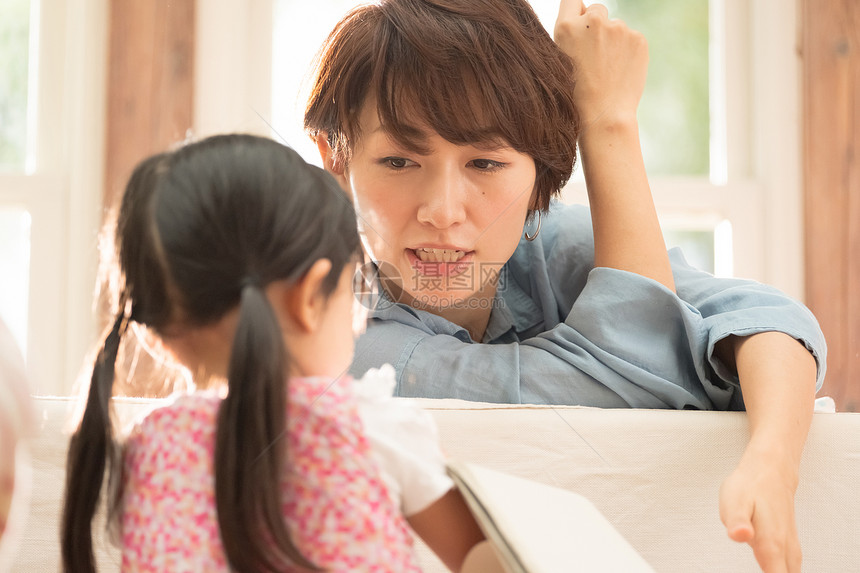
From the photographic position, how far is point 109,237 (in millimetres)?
297

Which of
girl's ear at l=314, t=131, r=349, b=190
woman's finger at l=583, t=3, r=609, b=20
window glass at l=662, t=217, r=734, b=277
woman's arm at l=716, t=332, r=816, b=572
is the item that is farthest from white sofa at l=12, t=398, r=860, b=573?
window glass at l=662, t=217, r=734, b=277

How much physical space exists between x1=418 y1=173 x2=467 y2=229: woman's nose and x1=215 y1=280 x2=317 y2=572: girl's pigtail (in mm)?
132

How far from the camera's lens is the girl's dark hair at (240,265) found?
0.89ft

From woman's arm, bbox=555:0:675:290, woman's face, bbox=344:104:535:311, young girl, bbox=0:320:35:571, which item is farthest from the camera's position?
woman's arm, bbox=555:0:675:290

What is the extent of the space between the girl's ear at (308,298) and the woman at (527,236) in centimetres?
4

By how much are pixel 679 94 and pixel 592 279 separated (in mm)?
724

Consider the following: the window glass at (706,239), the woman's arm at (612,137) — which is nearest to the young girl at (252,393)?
the woman's arm at (612,137)

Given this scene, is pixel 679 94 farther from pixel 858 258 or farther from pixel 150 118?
pixel 150 118

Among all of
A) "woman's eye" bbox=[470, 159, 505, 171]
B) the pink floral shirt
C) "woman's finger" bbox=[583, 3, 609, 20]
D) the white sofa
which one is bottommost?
the white sofa

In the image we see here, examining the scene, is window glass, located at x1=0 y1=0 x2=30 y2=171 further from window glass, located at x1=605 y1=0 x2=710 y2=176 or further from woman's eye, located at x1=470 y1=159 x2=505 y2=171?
window glass, located at x1=605 y1=0 x2=710 y2=176

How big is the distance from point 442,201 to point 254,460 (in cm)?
16

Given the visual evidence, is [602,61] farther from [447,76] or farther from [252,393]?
[252,393]

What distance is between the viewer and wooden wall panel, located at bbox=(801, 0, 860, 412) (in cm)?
110

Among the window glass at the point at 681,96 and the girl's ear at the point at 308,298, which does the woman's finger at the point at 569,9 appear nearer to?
the girl's ear at the point at 308,298
